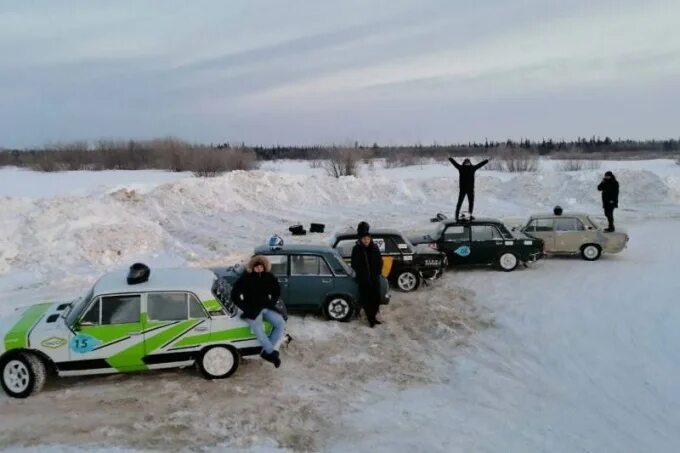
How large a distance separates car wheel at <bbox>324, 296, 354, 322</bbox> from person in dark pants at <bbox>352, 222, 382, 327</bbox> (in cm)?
36

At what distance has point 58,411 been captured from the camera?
7578 mm

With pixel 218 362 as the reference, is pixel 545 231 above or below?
above

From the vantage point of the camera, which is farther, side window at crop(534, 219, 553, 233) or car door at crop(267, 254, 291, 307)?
side window at crop(534, 219, 553, 233)

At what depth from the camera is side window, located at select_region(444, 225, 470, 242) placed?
15.5 m

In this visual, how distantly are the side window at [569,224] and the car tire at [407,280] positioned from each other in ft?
18.3

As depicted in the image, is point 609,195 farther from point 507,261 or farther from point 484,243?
point 484,243

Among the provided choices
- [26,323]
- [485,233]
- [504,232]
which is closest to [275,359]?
[26,323]

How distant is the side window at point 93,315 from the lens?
815 cm

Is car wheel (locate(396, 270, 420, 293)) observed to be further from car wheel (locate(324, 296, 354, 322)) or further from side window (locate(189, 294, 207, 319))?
side window (locate(189, 294, 207, 319))

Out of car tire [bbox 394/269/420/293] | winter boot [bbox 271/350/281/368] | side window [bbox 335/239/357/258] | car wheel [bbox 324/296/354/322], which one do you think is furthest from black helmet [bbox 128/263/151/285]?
car tire [bbox 394/269/420/293]

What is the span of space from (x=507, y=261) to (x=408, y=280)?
347 centimetres

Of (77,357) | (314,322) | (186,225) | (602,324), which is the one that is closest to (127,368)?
(77,357)

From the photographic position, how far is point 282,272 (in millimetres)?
11141

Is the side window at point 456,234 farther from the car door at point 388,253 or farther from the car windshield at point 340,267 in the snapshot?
the car windshield at point 340,267
